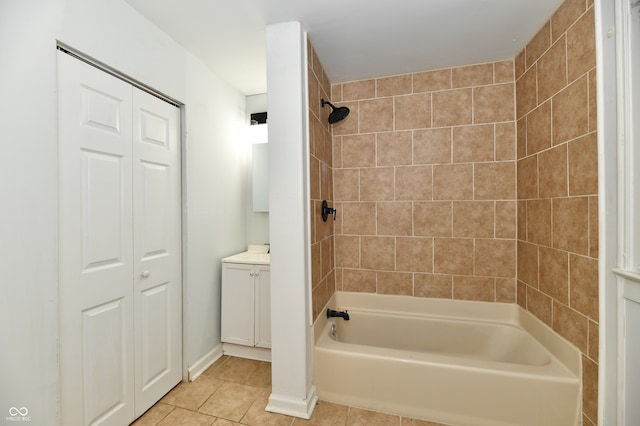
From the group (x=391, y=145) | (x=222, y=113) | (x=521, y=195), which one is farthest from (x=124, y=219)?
(x=521, y=195)

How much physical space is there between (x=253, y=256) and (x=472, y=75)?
2.32 meters

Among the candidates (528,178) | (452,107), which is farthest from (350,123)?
(528,178)

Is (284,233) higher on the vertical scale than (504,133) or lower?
lower

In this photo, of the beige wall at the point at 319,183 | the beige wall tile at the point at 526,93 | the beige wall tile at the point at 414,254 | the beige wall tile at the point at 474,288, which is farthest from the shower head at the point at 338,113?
the beige wall tile at the point at 474,288

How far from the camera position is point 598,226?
1.23 m

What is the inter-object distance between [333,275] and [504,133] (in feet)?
5.69

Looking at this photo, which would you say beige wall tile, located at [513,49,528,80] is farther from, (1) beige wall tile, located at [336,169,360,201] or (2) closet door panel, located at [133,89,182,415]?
(2) closet door panel, located at [133,89,182,415]

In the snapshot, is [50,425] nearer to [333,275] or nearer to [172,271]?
[172,271]

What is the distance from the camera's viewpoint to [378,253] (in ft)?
7.59

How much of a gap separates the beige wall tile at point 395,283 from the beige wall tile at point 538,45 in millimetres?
1712

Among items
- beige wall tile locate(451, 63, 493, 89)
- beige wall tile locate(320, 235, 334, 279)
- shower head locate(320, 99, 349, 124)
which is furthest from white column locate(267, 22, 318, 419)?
beige wall tile locate(451, 63, 493, 89)

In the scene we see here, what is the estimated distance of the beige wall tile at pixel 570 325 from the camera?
134 centimetres

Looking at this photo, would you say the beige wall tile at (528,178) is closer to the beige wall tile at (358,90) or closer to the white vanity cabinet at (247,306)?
the beige wall tile at (358,90)

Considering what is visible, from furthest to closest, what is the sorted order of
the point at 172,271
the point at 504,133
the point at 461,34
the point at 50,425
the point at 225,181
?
the point at 225,181 < the point at 504,133 < the point at 172,271 < the point at 461,34 < the point at 50,425
